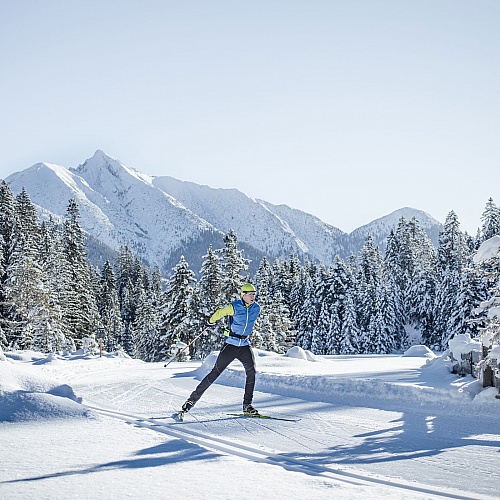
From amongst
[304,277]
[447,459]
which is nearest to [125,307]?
[304,277]

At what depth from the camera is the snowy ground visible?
15.5ft

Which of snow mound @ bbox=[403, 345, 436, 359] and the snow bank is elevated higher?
the snow bank

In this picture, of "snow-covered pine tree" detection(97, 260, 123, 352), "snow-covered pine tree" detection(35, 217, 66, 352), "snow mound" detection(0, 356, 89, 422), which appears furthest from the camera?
"snow-covered pine tree" detection(97, 260, 123, 352)

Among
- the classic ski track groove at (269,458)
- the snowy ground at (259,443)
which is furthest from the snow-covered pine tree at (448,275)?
the classic ski track groove at (269,458)

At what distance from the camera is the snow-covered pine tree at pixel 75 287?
42.6 m

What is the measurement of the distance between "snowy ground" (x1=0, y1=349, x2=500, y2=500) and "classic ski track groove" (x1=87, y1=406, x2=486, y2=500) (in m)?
0.01

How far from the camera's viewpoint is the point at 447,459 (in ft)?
19.5

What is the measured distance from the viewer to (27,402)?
7609mm

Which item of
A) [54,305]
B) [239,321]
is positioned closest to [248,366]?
[239,321]

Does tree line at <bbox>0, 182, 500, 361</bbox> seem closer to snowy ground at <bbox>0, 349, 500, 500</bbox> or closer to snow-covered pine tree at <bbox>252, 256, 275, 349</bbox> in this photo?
snow-covered pine tree at <bbox>252, 256, 275, 349</bbox>

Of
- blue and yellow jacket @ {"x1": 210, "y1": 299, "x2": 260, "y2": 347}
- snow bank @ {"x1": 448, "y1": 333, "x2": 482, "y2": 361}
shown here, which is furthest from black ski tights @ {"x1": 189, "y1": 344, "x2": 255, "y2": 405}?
snow bank @ {"x1": 448, "y1": 333, "x2": 482, "y2": 361}

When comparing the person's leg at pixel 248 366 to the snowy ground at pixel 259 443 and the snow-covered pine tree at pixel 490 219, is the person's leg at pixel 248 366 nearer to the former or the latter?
the snowy ground at pixel 259 443

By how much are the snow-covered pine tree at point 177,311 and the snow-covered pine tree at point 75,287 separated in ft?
22.6

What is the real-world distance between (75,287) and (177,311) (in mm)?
10535
